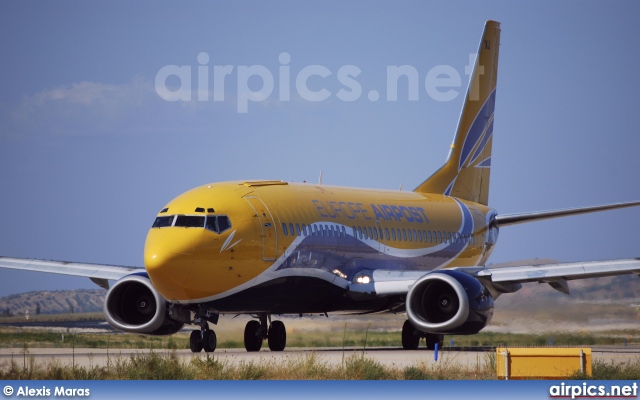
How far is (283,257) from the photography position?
2919 cm

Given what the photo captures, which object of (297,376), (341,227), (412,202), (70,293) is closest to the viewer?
(297,376)

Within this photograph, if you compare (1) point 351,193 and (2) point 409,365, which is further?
(1) point 351,193

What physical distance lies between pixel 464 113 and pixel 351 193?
Answer: 9073 millimetres

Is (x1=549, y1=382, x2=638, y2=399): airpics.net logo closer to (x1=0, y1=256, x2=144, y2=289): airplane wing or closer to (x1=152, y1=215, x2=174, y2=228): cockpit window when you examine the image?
(x1=152, y1=215, x2=174, y2=228): cockpit window

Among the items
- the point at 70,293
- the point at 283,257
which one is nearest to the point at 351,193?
the point at 283,257

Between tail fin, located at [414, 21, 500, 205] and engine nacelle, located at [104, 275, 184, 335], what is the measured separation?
12.9 metres

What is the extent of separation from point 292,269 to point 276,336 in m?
3.00

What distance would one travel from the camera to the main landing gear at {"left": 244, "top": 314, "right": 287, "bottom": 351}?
104 ft

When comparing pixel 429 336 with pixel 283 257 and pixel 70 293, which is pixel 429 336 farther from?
pixel 70 293

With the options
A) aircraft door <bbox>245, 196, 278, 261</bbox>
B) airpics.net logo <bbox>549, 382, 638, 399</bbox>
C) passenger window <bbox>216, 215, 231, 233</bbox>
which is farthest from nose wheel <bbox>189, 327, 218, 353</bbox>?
airpics.net logo <bbox>549, 382, 638, 399</bbox>

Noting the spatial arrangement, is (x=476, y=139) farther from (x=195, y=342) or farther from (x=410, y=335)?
(x=195, y=342)

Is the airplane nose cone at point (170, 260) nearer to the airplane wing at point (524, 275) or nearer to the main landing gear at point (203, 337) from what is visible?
the main landing gear at point (203, 337)

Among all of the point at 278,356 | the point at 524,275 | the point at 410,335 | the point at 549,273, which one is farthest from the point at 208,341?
the point at 549,273

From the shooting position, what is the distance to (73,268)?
32.4 m
